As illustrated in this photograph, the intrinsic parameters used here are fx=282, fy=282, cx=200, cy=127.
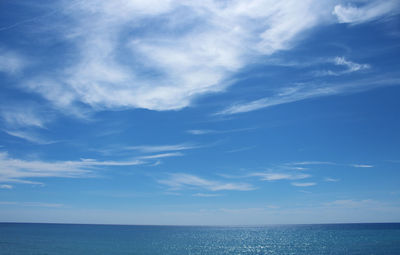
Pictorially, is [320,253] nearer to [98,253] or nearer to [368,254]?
[368,254]

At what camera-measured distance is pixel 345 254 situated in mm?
49625

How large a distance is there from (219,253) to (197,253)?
14.4ft

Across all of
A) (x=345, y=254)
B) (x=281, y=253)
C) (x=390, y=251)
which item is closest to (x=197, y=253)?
(x=281, y=253)

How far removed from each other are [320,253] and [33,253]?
50953mm

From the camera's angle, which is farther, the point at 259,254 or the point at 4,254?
the point at 259,254

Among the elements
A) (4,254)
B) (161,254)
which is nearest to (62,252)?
(4,254)

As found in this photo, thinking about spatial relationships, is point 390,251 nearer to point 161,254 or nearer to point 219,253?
point 219,253

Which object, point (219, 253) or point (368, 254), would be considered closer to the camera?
point (368, 254)

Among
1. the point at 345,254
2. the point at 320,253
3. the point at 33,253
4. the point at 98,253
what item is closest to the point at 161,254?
the point at 98,253

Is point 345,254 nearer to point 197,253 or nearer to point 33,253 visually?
point 197,253

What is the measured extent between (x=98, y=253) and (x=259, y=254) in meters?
29.4

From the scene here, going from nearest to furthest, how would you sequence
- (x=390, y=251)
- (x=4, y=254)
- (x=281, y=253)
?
(x=4, y=254) < (x=390, y=251) < (x=281, y=253)

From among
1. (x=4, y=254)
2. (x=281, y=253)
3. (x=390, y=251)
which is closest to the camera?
(x=4, y=254)

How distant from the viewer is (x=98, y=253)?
5056cm
